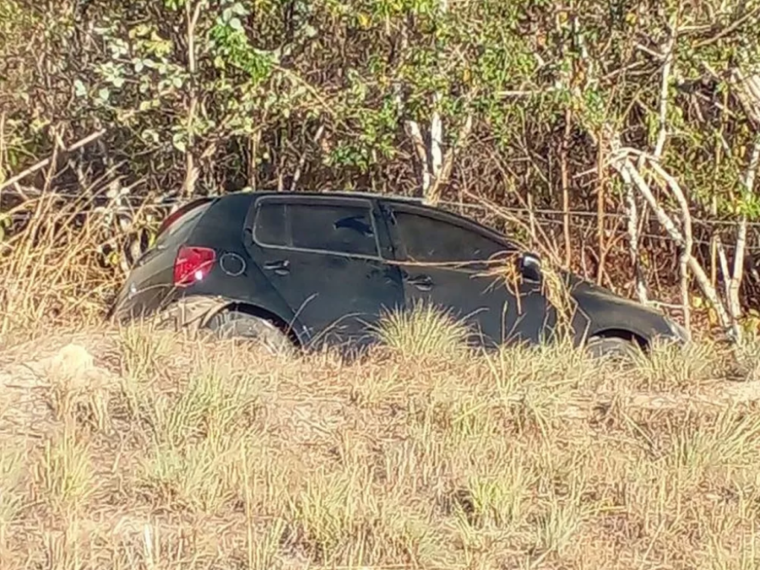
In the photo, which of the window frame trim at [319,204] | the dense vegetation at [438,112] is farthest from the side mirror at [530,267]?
the dense vegetation at [438,112]

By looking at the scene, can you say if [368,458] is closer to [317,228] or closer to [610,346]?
[317,228]

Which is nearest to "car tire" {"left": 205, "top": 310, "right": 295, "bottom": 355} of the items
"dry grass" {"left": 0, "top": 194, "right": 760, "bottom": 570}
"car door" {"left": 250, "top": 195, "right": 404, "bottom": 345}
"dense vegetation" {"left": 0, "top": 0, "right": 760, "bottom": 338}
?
"car door" {"left": 250, "top": 195, "right": 404, "bottom": 345}

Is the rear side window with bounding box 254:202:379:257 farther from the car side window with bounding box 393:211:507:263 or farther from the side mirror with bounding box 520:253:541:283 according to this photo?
the side mirror with bounding box 520:253:541:283

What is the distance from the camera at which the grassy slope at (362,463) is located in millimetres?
5000

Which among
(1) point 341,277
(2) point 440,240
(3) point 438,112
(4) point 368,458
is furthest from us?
(3) point 438,112

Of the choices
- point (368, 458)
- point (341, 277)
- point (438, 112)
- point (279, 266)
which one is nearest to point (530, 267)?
point (341, 277)

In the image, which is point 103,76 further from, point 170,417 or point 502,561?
point 502,561

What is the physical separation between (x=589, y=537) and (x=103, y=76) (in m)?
8.10

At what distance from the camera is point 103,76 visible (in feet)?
39.1

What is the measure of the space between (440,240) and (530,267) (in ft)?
2.30

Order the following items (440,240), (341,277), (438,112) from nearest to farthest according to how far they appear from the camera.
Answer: (341,277) → (440,240) → (438,112)

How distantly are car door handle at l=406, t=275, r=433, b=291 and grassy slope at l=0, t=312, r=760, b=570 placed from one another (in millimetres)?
1599

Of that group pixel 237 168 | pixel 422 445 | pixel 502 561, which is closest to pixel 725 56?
pixel 237 168

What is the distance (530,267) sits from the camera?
367 inches
